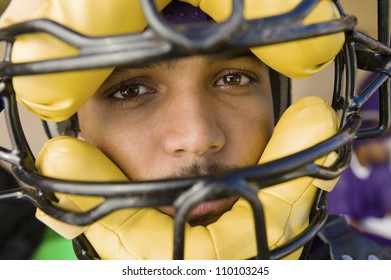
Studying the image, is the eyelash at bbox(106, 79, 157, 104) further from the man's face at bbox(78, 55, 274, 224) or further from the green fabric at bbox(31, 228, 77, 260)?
the green fabric at bbox(31, 228, 77, 260)

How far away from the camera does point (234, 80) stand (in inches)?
27.2

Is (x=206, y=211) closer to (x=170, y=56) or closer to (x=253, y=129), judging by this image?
(x=253, y=129)

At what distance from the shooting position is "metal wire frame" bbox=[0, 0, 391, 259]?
0.39 m

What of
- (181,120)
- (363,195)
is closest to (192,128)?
(181,120)

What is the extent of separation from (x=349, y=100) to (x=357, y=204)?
0.93 m

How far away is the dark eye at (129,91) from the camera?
639 millimetres

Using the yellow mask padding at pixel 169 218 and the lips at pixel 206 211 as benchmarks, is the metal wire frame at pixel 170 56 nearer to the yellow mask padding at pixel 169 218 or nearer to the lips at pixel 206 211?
the yellow mask padding at pixel 169 218

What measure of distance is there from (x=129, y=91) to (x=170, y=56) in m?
0.26

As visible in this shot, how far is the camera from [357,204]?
1419 millimetres

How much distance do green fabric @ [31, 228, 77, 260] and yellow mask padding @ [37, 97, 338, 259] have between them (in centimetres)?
30

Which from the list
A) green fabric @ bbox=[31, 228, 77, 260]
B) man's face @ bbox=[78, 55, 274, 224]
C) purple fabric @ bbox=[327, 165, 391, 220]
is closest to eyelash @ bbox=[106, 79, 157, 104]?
man's face @ bbox=[78, 55, 274, 224]

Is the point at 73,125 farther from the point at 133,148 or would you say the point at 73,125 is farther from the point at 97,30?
the point at 97,30

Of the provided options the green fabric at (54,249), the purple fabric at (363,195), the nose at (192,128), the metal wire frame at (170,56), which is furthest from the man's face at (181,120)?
the purple fabric at (363,195)
